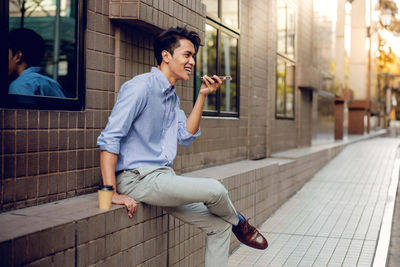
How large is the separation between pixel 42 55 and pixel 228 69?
4.89 meters

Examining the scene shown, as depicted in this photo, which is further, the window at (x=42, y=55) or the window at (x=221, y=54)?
the window at (x=221, y=54)

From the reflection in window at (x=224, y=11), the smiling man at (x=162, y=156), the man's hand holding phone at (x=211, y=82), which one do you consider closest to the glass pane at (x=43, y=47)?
the smiling man at (x=162, y=156)

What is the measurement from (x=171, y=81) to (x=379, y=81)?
1694 inches

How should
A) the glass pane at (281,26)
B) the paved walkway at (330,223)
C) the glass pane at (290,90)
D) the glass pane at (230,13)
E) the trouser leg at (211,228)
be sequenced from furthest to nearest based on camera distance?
the glass pane at (290,90), the glass pane at (281,26), the glass pane at (230,13), the paved walkway at (330,223), the trouser leg at (211,228)

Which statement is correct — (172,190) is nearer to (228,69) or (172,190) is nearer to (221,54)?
(221,54)

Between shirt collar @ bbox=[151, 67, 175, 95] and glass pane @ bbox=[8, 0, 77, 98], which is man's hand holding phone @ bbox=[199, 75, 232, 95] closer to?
shirt collar @ bbox=[151, 67, 175, 95]

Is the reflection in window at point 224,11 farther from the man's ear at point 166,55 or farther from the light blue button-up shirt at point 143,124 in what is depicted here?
the light blue button-up shirt at point 143,124

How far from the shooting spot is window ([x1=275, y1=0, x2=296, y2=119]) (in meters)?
11.4

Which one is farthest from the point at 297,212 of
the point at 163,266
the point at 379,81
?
the point at 379,81

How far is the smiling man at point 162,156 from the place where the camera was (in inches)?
143

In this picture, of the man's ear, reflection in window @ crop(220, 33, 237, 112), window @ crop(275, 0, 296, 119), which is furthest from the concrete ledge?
window @ crop(275, 0, 296, 119)

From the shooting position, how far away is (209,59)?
312 inches

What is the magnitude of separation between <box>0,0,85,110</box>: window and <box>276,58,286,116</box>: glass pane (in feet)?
24.4

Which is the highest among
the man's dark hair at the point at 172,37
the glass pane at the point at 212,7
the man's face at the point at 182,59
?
the glass pane at the point at 212,7
